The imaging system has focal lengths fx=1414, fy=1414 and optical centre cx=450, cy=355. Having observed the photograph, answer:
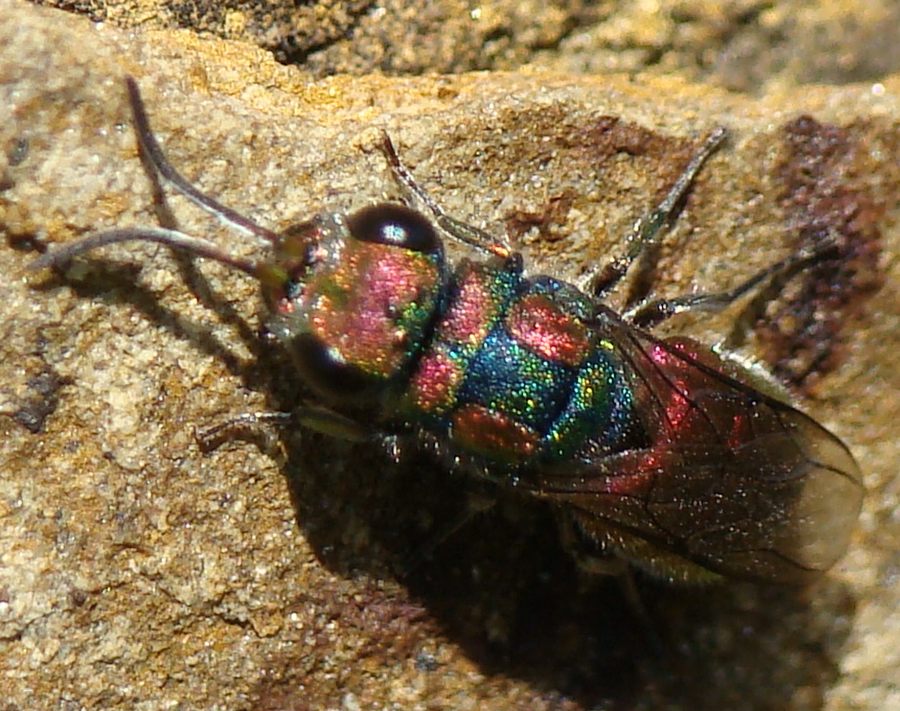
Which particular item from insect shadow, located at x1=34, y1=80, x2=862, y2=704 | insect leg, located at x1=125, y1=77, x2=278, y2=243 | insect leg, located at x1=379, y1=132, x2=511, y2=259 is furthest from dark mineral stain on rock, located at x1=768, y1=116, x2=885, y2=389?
insect leg, located at x1=125, y1=77, x2=278, y2=243

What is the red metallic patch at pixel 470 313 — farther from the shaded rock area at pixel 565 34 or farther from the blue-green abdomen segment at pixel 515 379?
the shaded rock area at pixel 565 34

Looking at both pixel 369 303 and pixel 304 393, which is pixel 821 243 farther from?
pixel 304 393

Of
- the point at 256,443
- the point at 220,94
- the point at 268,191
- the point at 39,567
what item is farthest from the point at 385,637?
the point at 220,94

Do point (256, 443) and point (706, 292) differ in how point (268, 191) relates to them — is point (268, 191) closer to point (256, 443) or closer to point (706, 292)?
point (256, 443)

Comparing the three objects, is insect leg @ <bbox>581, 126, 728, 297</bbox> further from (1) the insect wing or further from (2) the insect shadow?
(1) the insect wing

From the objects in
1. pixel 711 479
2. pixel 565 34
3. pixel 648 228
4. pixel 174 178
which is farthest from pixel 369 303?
pixel 565 34

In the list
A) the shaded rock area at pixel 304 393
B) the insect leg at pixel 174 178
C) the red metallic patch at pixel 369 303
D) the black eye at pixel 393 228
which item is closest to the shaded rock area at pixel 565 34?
the shaded rock area at pixel 304 393
